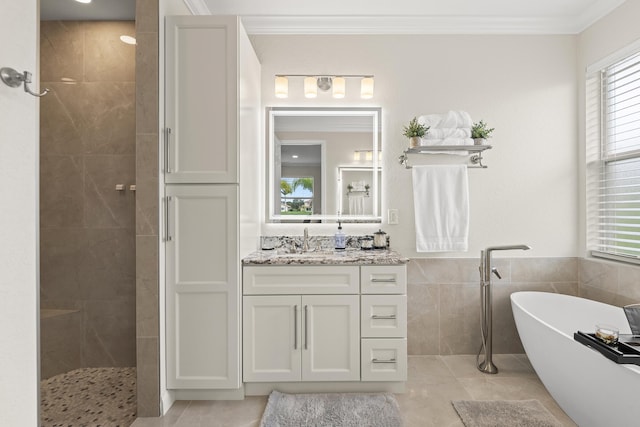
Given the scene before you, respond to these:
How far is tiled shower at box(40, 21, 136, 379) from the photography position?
2.68 metres

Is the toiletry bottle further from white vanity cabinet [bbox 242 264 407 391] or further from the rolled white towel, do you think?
the rolled white towel

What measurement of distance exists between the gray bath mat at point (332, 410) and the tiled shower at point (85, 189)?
1328 millimetres

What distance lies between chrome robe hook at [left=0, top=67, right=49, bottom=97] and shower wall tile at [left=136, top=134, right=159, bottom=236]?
91 cm

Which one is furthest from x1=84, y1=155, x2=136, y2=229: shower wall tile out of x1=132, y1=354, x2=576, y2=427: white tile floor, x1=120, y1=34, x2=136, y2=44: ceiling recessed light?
x1=132, y1=354, x2=576, y2=427: white tile floor

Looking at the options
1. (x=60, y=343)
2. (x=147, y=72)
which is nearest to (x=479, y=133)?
(x=147, y=72)

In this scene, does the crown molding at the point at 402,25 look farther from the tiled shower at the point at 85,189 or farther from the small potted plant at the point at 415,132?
the tiled shower at the point at 85,189

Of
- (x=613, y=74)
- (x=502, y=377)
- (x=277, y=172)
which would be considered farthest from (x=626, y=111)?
(x=277, y=172)

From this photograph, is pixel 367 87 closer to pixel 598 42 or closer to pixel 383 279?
pixel 383 279

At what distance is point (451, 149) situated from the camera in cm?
284

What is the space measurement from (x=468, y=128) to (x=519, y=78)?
0.67 metres

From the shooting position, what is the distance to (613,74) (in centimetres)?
276

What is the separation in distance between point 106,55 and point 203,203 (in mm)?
1475

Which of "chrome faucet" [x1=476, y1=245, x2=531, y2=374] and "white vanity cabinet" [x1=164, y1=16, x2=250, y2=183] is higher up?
"white vanity cabinet" [x1=164, y1=16, x2=250, y2=183]

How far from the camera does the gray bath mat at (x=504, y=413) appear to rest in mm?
2051
